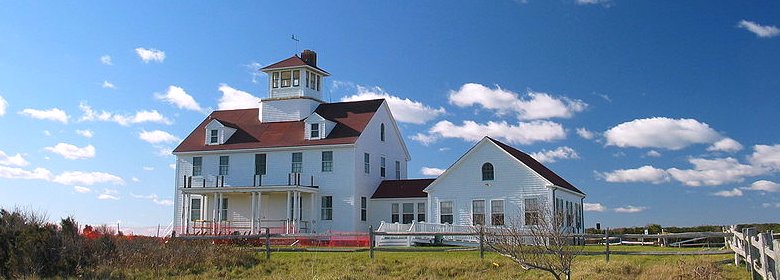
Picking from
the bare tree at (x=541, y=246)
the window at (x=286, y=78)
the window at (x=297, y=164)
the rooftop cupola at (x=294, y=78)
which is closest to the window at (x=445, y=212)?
the window at (x=297, y=164)

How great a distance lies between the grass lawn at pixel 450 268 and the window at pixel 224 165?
66.8ft

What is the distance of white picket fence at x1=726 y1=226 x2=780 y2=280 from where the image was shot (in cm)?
1343

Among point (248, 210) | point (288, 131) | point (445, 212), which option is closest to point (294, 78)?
point (288, 131)

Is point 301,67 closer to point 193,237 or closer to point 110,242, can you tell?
point 193,237

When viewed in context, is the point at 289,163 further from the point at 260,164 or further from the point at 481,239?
the point at 481,239

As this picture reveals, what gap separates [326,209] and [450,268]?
71.0ft

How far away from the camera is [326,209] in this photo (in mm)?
45438

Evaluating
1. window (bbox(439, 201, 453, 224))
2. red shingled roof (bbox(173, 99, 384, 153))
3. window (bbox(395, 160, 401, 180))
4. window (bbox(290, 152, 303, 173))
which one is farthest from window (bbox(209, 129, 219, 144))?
window (bbox(439, 201, 453, 224))

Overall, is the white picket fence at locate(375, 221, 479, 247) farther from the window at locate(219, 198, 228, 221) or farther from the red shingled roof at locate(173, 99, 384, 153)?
the window at locate(219, 198, 228, 221)

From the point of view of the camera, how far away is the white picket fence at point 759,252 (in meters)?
13.4

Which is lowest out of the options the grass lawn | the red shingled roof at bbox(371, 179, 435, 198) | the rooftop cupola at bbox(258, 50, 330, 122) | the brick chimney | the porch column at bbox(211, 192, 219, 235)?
the grass lawn

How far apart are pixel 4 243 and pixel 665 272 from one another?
63.0ft

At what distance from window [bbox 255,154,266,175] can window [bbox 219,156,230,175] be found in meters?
1.90

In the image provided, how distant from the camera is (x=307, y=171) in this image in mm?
45469
